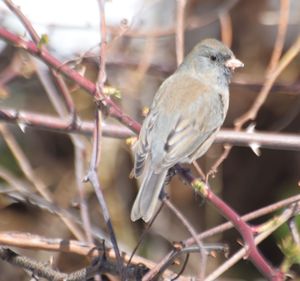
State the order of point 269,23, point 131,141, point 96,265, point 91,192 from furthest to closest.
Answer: point 269,23, point 91,192, point 131,141, point 96,265

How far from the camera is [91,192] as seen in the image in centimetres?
407

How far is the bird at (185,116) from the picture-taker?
2.69 metres

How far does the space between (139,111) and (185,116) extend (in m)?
1.09

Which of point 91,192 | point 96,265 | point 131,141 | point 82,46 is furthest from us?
point 91,192

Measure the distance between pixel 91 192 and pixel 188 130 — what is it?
4.17 feet

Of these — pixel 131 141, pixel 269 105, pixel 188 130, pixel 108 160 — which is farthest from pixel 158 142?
pixel 269 105

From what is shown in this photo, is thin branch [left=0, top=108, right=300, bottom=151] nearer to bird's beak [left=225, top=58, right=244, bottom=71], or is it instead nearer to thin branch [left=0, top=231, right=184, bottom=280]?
thin branch [left=0, top=231, right=184, bottom=280]

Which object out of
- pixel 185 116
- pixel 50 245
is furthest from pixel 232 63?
pixel 50 245

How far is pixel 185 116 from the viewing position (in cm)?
299

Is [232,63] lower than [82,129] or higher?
higher

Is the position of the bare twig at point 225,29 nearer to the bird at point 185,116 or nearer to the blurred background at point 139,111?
the blurred background at point 139,111

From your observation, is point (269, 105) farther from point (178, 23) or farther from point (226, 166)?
point (178, 23)

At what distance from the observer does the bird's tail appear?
2263 mm

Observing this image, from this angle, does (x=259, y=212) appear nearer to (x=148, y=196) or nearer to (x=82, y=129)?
(x=148, y=196)
